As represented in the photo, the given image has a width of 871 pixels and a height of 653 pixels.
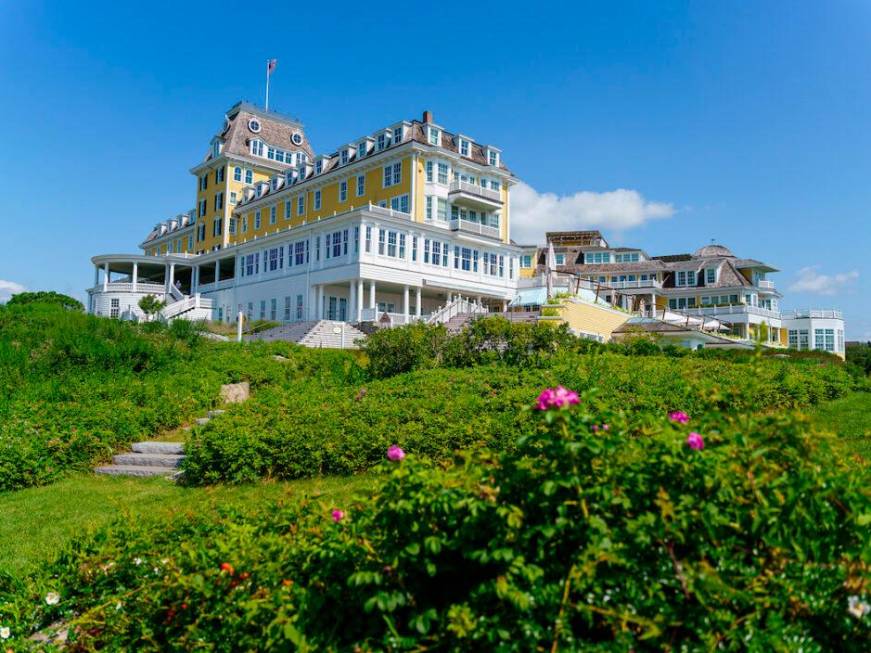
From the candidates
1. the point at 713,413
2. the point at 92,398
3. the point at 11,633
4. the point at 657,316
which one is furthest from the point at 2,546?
the point at 657,316

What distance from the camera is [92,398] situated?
13266mm

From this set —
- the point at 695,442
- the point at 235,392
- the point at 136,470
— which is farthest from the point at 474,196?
the point at 695,442

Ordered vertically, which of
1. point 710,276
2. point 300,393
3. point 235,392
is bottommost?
point 235,392

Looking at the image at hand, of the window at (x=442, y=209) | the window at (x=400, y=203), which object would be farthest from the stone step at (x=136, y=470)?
the window at (x=442, y=209)

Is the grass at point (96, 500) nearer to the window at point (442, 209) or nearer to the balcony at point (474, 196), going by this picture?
the window at point (442, 209)

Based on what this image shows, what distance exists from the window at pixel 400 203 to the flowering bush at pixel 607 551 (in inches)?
1516

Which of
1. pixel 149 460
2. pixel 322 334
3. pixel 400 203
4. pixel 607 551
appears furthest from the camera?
pixel 400 203

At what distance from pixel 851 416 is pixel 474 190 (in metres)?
34.8

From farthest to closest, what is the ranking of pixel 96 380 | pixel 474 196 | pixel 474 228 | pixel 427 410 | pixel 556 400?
1. pixel 474 196
2. pixel 474 228
3. pixel 96 380
4. pixel 427 410
5. pixel 556 400

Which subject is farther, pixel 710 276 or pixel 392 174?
pixel 710 276

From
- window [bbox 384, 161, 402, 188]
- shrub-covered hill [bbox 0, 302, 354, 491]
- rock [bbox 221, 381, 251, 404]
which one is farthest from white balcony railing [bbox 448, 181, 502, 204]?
rock [bbox 221, 381, 251, 404]

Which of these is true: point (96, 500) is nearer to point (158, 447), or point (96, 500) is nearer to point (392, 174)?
point (158, 447)

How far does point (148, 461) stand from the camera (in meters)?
11.0

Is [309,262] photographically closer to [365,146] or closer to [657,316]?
[365,146]
